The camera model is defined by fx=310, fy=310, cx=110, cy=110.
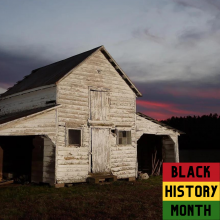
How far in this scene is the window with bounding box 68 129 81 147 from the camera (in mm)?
18000

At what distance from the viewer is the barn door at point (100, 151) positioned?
18.8m

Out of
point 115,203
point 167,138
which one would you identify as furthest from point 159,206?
point 167,138

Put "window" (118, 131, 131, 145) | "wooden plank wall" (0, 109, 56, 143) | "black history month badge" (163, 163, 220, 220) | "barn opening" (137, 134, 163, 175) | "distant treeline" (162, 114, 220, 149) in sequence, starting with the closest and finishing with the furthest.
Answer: "black history month badge" (163, 163, 220, 220) < "wooden plank wall" (0, 109, 56, 143) < "window" (118, 131, 131, 145) < "barn opening" (137, 134, 163, 175) < "distant treeline" (162, 114, 220, 149)

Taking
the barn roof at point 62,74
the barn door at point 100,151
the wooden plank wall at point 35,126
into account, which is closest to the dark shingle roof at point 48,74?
the barn roof at point 62,74

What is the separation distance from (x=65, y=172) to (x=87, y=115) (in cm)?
366

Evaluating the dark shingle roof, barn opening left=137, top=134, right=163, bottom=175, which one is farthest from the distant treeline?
the dark shingle roof

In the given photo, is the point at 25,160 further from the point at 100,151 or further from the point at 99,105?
the point at 99,105

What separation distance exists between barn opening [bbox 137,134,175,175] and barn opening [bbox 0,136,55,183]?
10302 mm

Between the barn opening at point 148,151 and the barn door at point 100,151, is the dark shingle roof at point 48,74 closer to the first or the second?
Result: the barn door at point 100,151

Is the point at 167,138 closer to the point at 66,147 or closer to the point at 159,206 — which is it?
the point at 66,147

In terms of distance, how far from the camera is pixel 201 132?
35438 mm

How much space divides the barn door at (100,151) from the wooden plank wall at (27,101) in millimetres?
3442

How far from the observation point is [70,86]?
1828 centimetres

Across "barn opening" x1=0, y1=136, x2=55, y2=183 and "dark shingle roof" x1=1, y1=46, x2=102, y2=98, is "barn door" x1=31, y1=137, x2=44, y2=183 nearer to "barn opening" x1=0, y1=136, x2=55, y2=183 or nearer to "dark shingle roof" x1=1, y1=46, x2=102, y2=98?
"barn opening" x1=0, y1=136, x2=55, y2=183
